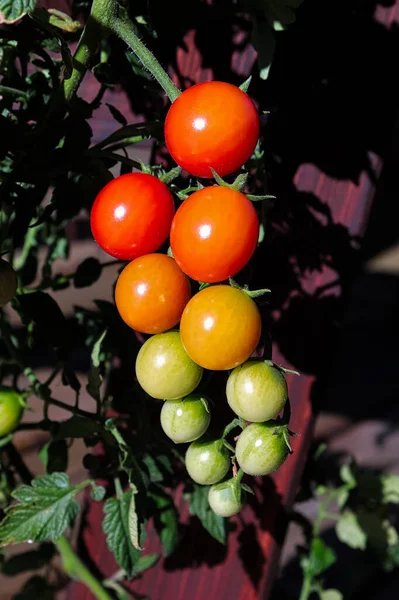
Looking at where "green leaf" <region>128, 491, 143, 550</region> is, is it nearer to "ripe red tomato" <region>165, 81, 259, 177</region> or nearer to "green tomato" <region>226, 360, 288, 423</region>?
"green tomato" <region>226, 360, 288, 423</region>

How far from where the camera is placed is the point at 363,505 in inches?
45.5

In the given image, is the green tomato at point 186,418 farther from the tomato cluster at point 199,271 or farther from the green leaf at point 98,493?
the green leaf at point 98,493

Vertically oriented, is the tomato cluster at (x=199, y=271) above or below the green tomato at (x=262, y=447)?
above

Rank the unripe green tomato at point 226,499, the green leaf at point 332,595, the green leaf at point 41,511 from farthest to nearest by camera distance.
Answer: the green leaf at point 332,595 → the green leaf at point 41,511 → the unripe green tomato at point 226,499

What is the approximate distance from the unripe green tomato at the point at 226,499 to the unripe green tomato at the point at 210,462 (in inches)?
0.5

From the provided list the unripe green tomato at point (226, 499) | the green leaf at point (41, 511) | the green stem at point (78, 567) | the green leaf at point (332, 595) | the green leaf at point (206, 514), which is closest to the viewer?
the unripe green tomato at point (226, 499)

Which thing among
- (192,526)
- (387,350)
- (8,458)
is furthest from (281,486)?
(387,350)

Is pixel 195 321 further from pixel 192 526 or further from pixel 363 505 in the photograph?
pixel 363 505

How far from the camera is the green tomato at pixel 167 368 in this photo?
0.46m

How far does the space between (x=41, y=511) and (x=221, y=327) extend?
1.17ft

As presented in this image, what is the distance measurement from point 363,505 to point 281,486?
1.32 feet

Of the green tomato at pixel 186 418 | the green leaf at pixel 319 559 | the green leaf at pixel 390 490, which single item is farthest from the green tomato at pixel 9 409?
the green leaf at pixel 390 490

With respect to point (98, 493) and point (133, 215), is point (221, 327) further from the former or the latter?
point (98, 493)

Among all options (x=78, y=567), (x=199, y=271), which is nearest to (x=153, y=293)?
(x=199, y=271)
